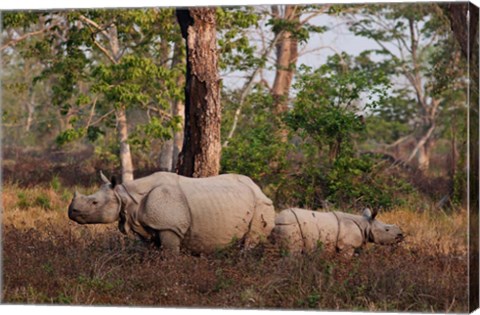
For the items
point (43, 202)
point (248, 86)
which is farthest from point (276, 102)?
point (43, 202)

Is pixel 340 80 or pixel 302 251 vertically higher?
pixel 340 80

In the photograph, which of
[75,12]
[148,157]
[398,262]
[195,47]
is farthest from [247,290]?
[148,157]

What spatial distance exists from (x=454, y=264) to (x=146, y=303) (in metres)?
2.82

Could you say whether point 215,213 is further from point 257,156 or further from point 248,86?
point 248,86

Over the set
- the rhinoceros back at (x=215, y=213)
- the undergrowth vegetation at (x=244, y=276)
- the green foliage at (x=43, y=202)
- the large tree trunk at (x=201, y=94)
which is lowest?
the undergrowth vegetation at (x=244, y=276)

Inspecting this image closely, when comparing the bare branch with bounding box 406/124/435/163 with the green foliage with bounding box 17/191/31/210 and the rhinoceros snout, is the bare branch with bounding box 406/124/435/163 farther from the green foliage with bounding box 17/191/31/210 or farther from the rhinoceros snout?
the rhinoceros snout

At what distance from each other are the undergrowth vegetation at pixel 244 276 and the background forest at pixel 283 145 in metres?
0.02

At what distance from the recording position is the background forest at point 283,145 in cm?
946

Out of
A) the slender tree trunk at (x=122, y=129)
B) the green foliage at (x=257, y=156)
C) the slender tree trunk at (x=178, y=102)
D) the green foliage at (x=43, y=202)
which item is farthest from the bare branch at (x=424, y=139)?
the green foliage at (x=43, y=202)

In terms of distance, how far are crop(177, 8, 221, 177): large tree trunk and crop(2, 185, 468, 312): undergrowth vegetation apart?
1758mm

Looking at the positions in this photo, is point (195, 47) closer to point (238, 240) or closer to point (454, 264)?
point (238, 240)

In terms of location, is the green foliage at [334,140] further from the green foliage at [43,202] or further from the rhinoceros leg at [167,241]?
the rhinoceros leg at [167,241]

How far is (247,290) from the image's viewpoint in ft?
30.6

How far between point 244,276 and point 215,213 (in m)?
0.79
